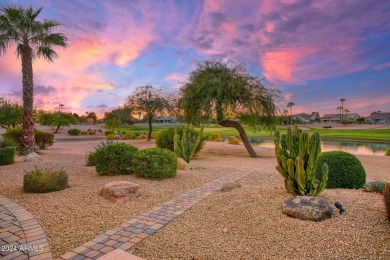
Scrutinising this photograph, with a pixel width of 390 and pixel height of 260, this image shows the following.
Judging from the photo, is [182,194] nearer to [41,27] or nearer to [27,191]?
[27,191]

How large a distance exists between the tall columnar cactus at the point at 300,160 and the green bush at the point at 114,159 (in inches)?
206

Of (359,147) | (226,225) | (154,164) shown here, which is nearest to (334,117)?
(359,147)

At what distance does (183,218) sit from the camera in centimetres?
520

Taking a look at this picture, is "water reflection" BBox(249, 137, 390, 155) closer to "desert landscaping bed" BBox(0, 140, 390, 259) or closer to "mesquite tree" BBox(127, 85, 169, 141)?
"mesquite tree" BBox(127, 85, 169, 141)

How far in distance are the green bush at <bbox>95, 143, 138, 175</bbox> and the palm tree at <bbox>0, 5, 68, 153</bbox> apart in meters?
8.38

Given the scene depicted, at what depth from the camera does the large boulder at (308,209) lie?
4609 mm

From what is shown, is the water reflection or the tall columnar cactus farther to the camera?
the water reflection

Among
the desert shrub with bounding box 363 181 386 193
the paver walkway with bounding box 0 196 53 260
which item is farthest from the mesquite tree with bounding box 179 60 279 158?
the paver walkway with bounding box 0 196 53 260

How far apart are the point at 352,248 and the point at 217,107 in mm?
13370

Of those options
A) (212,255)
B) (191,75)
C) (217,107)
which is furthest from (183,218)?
(191,75)

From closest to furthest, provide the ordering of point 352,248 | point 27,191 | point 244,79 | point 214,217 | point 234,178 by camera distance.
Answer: point 352,248 → point 214,217 → point 27,191 → point 234,178 → point 244,79

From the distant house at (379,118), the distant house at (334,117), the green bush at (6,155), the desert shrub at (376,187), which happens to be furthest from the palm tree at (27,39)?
the distant house at (334,117)

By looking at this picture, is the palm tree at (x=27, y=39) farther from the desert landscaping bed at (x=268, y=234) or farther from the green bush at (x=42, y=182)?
the desert landscaping bed at (x=268, y=234)

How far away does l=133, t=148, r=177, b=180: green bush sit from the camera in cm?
839
